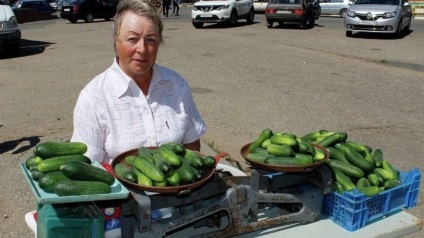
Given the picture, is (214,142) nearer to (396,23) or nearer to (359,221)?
(359,221)

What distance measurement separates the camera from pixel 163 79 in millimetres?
3275

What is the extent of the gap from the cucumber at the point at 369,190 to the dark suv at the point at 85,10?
27775 millimetres

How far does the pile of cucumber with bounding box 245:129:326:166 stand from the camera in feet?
8.52

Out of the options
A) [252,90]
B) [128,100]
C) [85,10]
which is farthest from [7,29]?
[85,10]

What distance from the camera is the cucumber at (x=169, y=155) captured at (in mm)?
2359

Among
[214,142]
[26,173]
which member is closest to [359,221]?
[26,173]

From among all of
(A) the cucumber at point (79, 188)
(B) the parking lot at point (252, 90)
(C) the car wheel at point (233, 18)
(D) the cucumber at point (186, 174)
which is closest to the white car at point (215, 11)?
(C) the car wheel at point (233, 18)

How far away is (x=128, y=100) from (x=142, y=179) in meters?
0.93

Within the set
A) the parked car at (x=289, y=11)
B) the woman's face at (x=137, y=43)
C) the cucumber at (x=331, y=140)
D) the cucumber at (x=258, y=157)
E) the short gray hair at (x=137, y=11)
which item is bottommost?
the parked car at (x=289, y=11)

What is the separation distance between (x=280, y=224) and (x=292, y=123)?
16.4 ft

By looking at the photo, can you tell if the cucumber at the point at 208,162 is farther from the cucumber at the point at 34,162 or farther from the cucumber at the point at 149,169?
the cucumber at the point at 34,162

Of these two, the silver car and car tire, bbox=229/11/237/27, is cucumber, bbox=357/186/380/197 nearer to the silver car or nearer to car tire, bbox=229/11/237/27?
the silver car

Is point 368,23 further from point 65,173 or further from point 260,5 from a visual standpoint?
point 65,173

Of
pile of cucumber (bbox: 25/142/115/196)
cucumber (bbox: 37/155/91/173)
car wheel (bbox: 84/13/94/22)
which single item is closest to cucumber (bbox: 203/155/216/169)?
pile of cucumber (bbox: 25/142/115/196)
